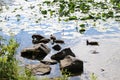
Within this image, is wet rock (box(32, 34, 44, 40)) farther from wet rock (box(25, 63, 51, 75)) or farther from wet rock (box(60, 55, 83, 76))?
wet rock (box(60, 55, 83, 76))

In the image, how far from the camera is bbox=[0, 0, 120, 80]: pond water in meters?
11.2

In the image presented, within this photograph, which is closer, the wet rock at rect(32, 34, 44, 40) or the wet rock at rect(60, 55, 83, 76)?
the wet rock at rect(60, 55, 83, 76)

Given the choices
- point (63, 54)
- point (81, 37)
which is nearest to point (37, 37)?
point (81, 37)

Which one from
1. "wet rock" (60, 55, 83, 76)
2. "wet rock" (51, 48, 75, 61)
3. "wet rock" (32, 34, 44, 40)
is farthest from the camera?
"wet rock" (32, 34, 44, 40)

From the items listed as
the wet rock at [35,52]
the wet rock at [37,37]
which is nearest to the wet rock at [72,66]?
the wet rock at [35,52]

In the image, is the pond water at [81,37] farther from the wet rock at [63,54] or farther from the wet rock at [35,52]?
the wet rock at [63,54]

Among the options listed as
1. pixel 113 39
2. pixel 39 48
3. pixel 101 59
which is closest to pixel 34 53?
pixel 39 48

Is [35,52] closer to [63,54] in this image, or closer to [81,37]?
[63,54]

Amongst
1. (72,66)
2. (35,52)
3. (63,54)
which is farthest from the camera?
(35,52)

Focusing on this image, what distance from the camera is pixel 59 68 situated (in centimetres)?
1137

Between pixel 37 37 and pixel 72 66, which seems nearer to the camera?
pixel 72 66

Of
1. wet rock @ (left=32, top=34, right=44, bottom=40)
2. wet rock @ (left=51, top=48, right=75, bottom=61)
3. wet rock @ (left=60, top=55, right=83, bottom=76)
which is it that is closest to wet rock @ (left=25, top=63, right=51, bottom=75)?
wet rock @ (left=60, top=55, right=83, bottom=76)

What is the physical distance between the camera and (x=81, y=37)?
15203 millimetres

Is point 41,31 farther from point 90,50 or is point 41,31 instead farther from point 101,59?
point 101,59
